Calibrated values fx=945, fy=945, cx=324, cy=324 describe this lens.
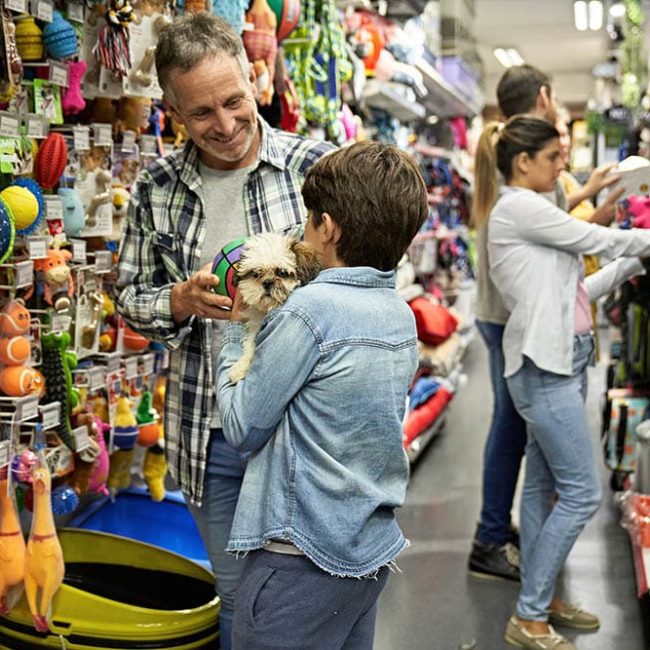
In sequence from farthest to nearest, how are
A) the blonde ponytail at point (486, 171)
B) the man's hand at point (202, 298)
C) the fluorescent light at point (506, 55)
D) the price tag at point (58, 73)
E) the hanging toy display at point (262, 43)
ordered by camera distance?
the fluorescent light at point (506, 55)
the blonde ponytail at point (486, 171)
the hanging toy display at point (262, 43)
the price tag at point (58, 73)
the man's hand at point (202, 298)

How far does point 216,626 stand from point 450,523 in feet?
Result: 6.23

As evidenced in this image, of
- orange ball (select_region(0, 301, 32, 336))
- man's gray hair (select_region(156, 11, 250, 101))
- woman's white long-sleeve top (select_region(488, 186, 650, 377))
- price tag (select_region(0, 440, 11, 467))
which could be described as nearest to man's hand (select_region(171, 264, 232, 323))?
man's gray hair (select_region(156, 11, 250, 101))

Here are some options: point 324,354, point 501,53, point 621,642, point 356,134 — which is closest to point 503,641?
point 621,642

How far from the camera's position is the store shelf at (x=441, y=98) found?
6177 mm

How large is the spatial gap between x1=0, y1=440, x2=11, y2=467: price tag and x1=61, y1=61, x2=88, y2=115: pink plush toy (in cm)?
83

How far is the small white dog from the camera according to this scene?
1453mm

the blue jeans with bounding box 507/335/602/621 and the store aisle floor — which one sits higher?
the blue jeans with bounding box 507/335/602/621

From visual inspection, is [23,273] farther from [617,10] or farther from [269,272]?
[617,10]

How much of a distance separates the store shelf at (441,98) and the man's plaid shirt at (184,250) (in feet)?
12.8

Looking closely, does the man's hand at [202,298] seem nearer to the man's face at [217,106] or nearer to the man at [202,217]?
the man at [202,217]

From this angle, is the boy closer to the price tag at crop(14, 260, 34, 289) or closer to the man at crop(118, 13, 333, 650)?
the man at crop(118, 13, 333, 650)

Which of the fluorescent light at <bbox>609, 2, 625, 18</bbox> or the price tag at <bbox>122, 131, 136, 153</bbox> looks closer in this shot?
the price tag at <bbox>122, 131, 136, 153</bbox>

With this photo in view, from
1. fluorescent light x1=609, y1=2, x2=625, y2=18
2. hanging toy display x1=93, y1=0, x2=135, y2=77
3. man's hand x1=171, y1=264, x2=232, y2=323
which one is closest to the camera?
man's hand x1=171, y1=264, x2=232, y2=323

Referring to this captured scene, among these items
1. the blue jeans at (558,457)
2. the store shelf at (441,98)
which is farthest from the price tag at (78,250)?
the store shelf at (441,98)
